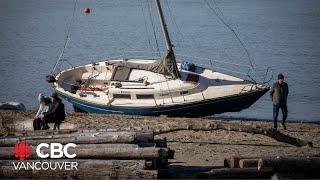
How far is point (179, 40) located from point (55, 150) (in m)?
51.0

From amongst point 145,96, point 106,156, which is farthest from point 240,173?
point 145,96

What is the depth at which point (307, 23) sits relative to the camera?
262 feet

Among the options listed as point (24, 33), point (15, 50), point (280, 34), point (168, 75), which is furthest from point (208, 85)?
point (24, 33)

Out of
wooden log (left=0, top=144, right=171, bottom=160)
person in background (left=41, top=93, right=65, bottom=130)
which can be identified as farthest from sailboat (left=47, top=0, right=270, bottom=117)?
wooden log (left=0, top=144, right=171, bottom=160)

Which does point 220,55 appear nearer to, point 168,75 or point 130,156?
point 168,75

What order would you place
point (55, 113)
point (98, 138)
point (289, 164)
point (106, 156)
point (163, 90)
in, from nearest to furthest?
point (289, 164) → point (106, 156) → point (98, 138) → point (55, 113) → point (163, 90)

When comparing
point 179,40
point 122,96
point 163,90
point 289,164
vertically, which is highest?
point 179,40

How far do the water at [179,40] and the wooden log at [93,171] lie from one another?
22.6m

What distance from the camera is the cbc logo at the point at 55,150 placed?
13133 mm

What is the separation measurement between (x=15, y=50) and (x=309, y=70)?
31.8 meters

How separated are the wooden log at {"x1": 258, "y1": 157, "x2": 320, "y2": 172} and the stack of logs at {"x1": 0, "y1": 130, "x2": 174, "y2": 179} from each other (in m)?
2.33

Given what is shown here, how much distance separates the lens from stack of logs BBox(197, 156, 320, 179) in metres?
12.6

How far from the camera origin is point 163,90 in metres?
26.8

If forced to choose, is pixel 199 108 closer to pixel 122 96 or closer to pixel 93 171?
pixel 122 96
